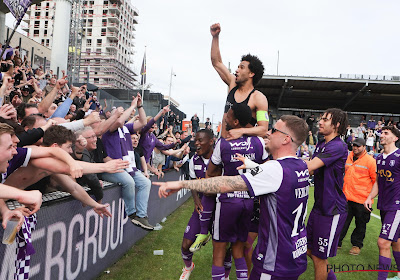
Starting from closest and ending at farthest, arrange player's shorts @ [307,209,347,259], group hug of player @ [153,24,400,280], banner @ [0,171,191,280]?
1. group hug of player @ [153,24,400,280]
2. banner @ [0,171,191,280]
3. player's shorts @ [307,209,347,259]

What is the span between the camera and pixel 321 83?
91.2ft

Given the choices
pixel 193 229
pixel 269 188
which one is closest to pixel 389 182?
pixel 193 229

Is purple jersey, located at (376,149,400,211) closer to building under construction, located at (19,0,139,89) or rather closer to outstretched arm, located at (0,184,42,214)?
outstretched arm, located at (0,184,42,214)

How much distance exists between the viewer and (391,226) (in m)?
4.65

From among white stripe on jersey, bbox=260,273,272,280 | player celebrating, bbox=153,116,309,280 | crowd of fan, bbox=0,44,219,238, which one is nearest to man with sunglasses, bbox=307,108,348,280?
player celebrating, bbox=153,116,309,280

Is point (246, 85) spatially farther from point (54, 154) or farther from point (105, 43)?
point (105, 43)

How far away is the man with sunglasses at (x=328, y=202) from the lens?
369 centimetres

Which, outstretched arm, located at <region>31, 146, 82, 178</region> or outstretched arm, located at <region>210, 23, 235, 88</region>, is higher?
outstretched arm, located at <region>210, 23, 235, 88</region>

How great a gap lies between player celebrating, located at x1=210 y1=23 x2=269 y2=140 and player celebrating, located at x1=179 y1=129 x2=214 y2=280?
105cm

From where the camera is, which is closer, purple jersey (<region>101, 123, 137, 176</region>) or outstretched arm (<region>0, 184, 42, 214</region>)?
outstretched arm (<region>0, 184, 42, 214</region>)

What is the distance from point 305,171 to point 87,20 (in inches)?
3589

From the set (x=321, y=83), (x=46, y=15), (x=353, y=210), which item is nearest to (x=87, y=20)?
(x=46, y=15)

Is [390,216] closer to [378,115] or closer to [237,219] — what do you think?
[237,219]

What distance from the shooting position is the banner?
291 cm
